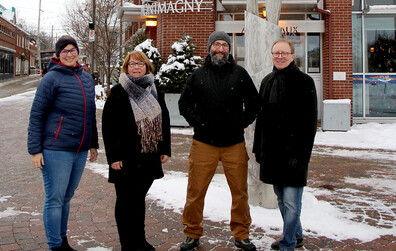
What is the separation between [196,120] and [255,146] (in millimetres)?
618

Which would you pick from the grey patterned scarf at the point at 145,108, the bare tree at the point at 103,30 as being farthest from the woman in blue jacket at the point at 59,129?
the bare tree at the point at 103,30

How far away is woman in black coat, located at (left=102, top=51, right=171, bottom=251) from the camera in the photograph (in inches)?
133

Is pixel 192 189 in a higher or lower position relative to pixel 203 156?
lower

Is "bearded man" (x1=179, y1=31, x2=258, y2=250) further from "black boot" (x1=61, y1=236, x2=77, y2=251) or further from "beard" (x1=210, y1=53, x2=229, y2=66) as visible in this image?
"black boot" (x1=61, y1=236, x2=77, y2=251)

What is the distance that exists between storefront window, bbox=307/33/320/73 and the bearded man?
1053cm

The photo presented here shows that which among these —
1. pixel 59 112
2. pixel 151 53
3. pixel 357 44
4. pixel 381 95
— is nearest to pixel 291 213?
pixel 59 112

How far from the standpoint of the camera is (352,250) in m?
3.58

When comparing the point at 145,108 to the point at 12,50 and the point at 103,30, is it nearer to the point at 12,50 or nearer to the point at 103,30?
the point at 103,30

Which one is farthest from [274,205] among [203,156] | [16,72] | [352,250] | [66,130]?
[16,72]

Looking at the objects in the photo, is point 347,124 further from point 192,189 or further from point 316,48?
point 192,189

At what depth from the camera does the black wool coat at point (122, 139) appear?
3.35m

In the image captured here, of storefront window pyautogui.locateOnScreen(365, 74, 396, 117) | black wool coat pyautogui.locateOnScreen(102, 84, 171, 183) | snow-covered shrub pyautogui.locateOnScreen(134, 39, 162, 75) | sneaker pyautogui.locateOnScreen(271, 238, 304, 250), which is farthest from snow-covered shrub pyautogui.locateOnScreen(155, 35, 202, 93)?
sneaker pyautogui.locateOnScreen(271, 238, 304, 250)

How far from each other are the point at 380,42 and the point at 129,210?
1257 cm

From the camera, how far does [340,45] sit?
1246 cm
